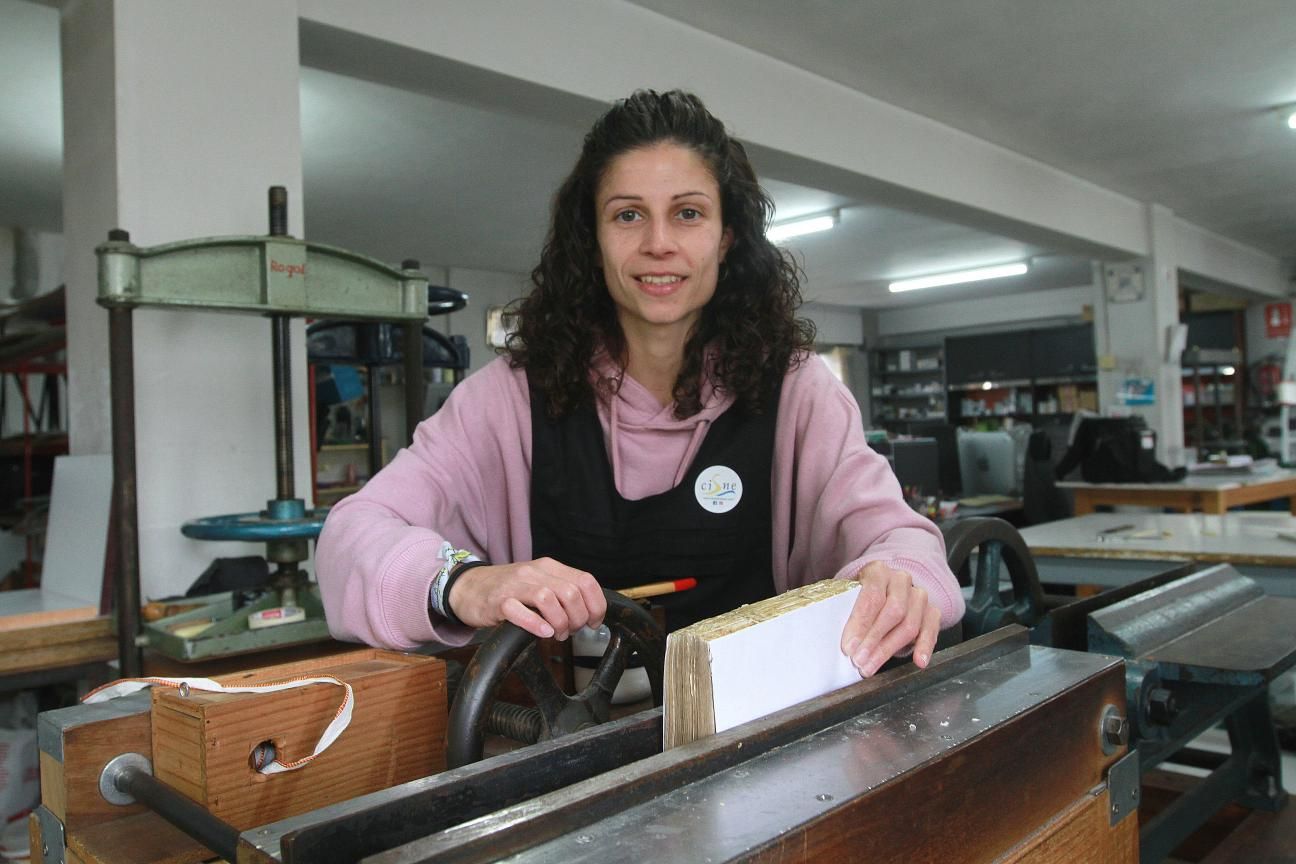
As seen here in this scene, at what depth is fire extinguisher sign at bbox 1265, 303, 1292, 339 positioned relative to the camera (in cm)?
1077

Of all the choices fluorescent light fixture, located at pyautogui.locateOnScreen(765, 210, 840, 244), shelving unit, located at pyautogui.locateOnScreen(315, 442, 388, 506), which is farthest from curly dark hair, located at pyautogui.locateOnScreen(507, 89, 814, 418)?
fluorescent light fixture, located at pyautogui.locateOnScreen(765, 210, 840, 244)

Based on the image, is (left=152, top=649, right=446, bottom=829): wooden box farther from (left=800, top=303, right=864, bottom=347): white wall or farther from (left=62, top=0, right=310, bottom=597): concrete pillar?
(left=800, top=303, right=864, bottom=347): white wall

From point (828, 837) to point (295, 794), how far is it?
480mm

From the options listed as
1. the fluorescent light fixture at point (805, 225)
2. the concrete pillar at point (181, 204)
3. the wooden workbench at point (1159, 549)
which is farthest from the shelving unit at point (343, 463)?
the wooden workbench at point (1159, 549)

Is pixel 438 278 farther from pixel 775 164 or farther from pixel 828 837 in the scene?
pixel 828 837

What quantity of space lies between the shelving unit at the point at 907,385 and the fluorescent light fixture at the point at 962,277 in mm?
2378

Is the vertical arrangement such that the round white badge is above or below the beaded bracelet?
above

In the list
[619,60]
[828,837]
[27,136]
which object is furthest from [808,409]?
[27,136]

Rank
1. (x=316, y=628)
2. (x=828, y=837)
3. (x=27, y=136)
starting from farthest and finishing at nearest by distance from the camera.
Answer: (x=27, y=136) < (x=316, y=628) < (x=828, y=837)

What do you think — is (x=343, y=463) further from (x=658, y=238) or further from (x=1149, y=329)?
(x=658, y=238)

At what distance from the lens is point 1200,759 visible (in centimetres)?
192

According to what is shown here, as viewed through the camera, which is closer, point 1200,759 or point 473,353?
point 1200,759

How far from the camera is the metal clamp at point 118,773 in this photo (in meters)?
0.80

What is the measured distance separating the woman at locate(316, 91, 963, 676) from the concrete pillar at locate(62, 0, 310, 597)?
51.8 inches
